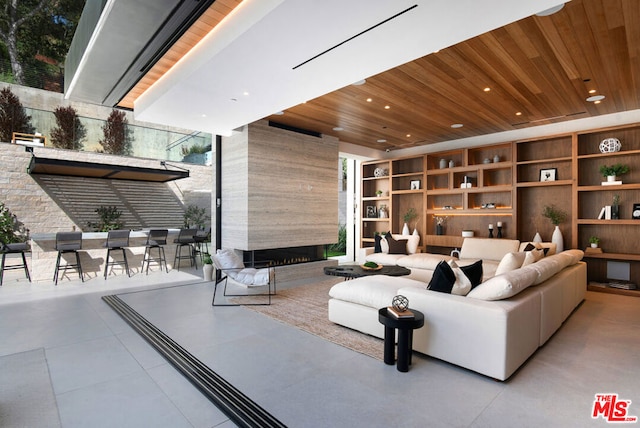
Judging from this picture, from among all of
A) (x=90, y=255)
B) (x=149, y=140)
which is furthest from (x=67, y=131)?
(x=90, y=255)

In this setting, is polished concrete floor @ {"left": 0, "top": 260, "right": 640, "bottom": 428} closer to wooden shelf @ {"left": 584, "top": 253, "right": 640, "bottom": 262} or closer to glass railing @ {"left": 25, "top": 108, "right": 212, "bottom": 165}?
wooden shelf @ {"left": 584, "top": 253, "right": 640, "bottom": 262}

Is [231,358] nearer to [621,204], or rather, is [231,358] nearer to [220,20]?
[220,20]

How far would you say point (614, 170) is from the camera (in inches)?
220

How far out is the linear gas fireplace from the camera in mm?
6223

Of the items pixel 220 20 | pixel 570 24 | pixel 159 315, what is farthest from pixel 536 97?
pixel 159 315

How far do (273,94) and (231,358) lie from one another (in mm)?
3075

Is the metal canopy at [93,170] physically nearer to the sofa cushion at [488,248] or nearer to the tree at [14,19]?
the tree at [14,19]

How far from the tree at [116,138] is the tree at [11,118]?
5.43ft

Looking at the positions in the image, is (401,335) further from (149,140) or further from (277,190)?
(149,140)

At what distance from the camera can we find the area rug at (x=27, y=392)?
205 centimetres

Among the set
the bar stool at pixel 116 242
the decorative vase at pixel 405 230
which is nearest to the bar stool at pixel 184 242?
the bar stool at pixel 116 242

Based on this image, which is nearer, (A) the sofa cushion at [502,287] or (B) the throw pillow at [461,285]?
(A) the sofa cushion at [502,287]

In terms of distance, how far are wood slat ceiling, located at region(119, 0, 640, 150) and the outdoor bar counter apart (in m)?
3.29

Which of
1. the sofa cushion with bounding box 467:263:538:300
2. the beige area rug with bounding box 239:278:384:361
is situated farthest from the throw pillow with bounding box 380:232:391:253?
the sofa cushion with bounding box 467:263:538:300
